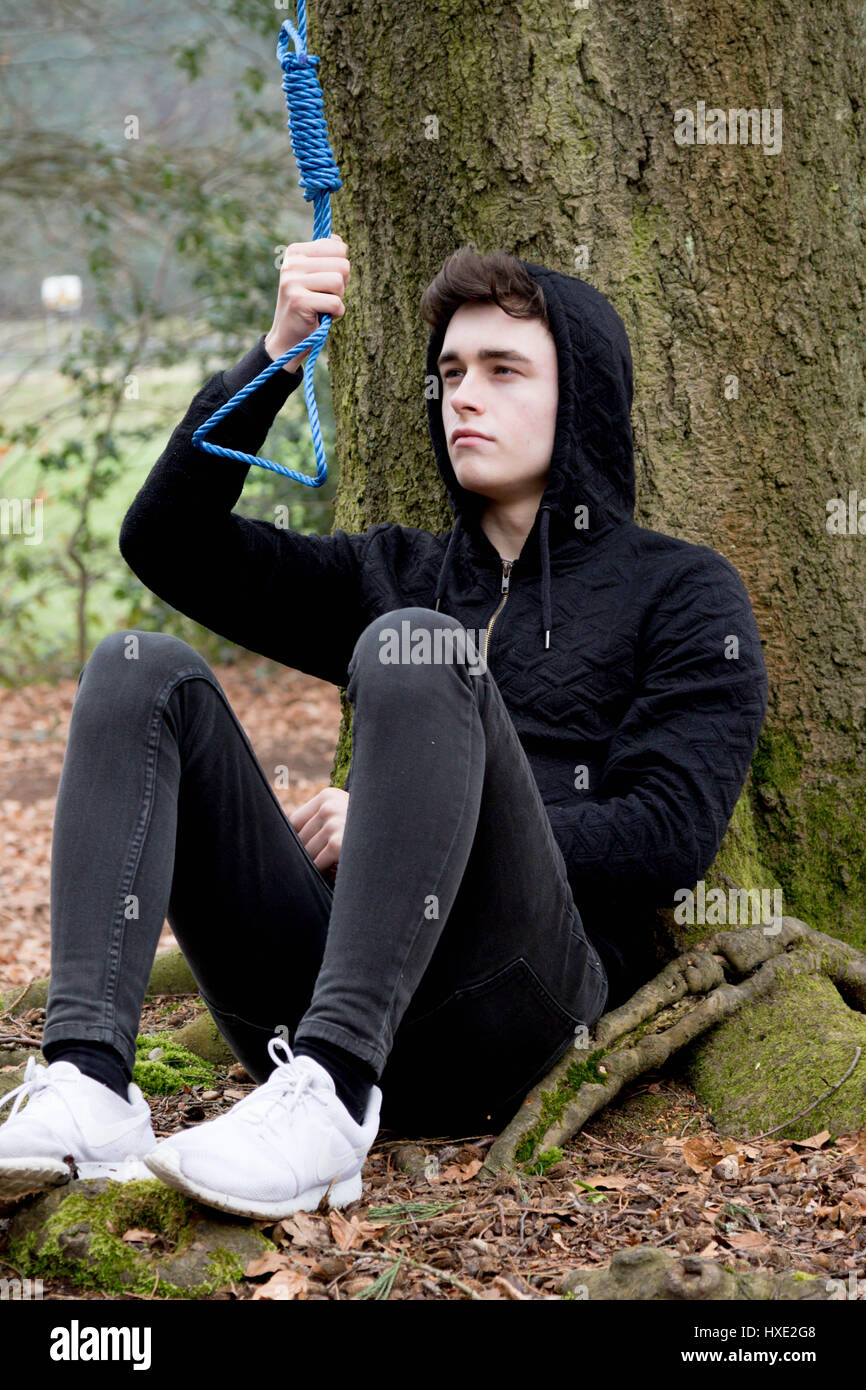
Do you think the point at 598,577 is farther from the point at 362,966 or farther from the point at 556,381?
the point at 362,966

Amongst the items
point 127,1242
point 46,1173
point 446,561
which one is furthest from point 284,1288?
point 446,561

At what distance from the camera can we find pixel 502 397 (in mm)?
2859

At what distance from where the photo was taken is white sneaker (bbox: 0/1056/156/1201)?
2.02 m

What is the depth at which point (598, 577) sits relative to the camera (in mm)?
2857

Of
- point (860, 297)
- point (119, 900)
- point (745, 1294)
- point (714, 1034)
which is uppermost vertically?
point (860, 297)

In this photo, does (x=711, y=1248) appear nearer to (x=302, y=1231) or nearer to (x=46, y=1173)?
(x=302, y=1231)

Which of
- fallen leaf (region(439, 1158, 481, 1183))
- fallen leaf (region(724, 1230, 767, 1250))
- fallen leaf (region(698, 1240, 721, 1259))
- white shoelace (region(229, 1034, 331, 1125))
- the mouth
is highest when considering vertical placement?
the mouth

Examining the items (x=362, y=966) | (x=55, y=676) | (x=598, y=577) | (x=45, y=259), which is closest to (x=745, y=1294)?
(x=362, y=966)

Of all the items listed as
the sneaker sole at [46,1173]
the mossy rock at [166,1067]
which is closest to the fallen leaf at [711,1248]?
the sneaker sole at [46,1173]

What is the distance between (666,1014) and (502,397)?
1320 millimetres

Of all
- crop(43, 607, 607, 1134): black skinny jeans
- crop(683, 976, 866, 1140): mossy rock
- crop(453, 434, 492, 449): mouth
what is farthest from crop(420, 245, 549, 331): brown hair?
crop(683, 976, 866, 1140): mossy rock

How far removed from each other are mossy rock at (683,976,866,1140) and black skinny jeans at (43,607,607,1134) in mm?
416

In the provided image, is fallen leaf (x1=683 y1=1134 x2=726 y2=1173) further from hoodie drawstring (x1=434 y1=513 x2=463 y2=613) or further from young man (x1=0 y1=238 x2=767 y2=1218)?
hoodie drawstring (x1=434 y1=513 x2=463 y2=613)

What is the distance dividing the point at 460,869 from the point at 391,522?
4.51 feet
